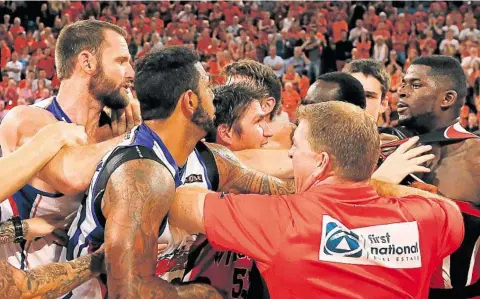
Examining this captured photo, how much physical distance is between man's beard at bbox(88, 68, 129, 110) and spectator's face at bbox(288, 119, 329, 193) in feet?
4.55

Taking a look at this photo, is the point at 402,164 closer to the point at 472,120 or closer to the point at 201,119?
the point at 201,119

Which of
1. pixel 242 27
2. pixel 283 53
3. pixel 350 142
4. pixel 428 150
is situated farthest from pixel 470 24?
pixel 350 142

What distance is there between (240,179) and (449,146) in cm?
106

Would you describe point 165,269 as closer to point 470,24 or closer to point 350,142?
point 350,142

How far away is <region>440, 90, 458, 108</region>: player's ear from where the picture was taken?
3.60m

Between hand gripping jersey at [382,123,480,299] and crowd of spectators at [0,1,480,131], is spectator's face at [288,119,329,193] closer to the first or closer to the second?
hand gripping jersey at [382,123,480,299]

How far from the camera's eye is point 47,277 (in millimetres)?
2377

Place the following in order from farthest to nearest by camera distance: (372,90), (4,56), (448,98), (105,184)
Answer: (4,56) → (372,90) → (448,98) → (105,184)

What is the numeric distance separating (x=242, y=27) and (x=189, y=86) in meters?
13.8

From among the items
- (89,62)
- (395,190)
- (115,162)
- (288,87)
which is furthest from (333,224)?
(288,87)

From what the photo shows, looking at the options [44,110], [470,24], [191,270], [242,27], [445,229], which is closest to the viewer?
[445,229]

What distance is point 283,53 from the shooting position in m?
15.5

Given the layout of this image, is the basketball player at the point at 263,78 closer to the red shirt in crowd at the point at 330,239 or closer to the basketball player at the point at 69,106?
the basketball player at the point at 69,106

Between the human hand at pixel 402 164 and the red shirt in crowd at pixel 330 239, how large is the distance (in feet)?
2.14
